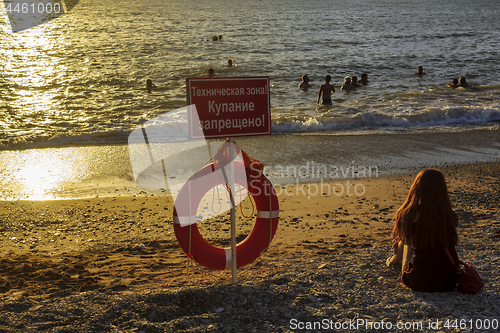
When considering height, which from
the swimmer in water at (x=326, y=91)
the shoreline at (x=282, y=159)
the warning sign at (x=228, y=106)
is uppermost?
the warning sign at (x=228, y=106)

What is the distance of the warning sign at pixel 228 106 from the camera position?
338 cm

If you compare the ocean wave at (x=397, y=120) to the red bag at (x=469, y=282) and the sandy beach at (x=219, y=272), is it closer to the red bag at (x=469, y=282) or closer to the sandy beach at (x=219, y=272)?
the sandy beach at (x=219, y=272)

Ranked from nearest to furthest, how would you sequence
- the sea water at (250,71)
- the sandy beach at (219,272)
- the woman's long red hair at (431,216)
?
the sandy beach at (219,272) → the woman's long red hair at (431,216) → the sea water at (250,71)

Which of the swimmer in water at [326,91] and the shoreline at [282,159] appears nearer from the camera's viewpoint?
the shoreline at [282,159]

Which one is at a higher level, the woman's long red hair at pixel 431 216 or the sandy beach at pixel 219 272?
the woman's long red hair at pixel 431 216

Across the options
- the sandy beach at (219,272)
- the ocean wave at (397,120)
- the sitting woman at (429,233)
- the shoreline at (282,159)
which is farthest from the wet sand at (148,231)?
the ocean wave at (397,120)

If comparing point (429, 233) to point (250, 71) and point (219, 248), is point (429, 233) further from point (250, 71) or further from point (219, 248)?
point (250, 71)

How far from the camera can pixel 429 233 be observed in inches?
127

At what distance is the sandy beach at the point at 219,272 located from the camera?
3.10 meters

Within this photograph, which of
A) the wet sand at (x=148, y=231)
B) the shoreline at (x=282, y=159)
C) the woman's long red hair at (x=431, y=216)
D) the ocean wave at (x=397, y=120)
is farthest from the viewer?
the ocean wave at (x=397, y=120)

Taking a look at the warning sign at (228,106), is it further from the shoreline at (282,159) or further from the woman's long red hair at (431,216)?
the shoreline at (282,159)

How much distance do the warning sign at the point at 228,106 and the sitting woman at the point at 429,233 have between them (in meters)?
1.36

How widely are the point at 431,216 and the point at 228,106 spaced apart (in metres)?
1.87

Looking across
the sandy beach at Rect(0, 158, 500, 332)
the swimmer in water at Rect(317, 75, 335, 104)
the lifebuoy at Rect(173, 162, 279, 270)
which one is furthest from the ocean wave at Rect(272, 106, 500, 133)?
the lifebuoy at Rect(173, 162, 279, 270)
